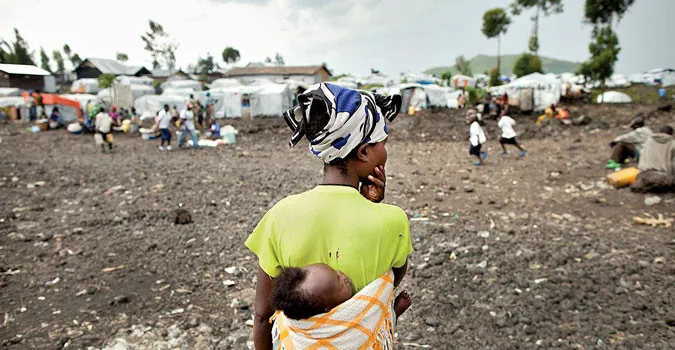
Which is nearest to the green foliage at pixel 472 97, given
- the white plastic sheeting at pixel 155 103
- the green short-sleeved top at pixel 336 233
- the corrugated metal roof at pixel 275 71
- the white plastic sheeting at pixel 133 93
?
the white plastic sheeting at pixel 155 103

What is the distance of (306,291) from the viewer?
104 centimetres

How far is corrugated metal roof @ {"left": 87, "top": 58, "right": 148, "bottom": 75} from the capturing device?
46.6 metres

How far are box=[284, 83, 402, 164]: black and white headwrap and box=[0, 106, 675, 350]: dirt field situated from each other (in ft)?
6.92

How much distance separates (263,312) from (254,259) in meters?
3.05

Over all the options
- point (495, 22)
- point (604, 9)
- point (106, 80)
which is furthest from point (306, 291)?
point (495, 22)

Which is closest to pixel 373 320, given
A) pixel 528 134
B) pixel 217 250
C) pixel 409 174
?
pixel 217 250

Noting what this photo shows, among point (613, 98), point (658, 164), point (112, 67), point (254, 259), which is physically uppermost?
point (112, 67)

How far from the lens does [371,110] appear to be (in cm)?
127

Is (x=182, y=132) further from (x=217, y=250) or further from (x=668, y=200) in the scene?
(x=668, y=200)

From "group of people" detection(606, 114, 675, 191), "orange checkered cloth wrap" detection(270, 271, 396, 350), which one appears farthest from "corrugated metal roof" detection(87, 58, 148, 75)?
"orange checkered cloth wrap" detection(270, 271, 396, 350)

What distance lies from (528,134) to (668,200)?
9.20 m

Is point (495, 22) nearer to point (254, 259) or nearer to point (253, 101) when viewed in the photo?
point (253, 101)

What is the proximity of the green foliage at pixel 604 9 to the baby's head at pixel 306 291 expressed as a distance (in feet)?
A: 101

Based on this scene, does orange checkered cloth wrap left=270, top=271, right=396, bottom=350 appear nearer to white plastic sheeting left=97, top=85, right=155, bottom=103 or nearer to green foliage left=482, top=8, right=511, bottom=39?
white plastic sheeting left=97, top=85, right=155, bottom=103
